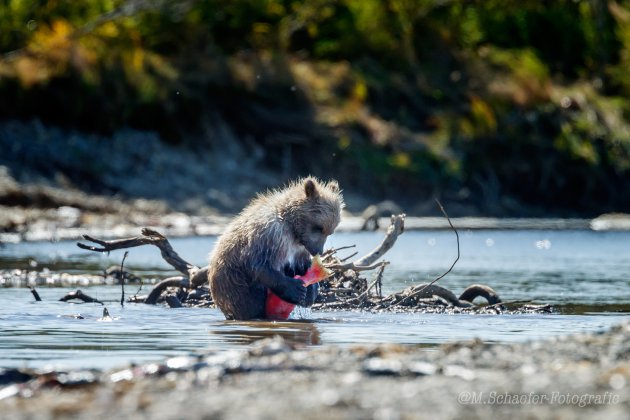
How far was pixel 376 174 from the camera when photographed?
3466 cm

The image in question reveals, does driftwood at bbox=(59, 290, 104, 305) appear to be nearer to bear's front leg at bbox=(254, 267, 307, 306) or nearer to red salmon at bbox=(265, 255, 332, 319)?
red salmon at bbox=(265, 255, 332, 319)

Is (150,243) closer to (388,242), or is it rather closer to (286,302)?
(286,302)

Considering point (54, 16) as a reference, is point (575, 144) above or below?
below

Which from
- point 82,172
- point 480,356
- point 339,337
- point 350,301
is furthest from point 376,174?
point 480,356

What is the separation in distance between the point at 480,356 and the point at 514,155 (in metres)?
29.7

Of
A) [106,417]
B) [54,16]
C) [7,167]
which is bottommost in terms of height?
[106,417]

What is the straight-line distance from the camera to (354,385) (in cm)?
743

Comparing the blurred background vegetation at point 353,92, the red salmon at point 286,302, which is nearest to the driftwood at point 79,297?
the red salmon at point 286,302

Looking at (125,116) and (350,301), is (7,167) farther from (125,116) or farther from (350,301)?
(350,301)

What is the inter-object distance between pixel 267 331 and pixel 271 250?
0.98m

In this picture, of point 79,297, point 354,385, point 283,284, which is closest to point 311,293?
point 283,284

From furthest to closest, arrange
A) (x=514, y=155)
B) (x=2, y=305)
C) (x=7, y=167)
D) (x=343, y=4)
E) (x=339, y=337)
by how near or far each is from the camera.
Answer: (x=343, y=4) < (x=514, y=155) < (x=7, y=167) < (x=2, y=305) < (x=339, y=337)

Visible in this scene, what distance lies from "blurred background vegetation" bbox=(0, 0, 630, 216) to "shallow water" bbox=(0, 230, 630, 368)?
934 centimetres

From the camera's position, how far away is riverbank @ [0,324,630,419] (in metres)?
6.73
